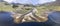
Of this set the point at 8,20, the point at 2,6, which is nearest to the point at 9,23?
the point at 8,20

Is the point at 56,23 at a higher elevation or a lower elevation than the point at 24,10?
lower

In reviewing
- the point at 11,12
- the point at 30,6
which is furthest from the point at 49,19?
the point at 11,12

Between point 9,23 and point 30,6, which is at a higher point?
point 30,6

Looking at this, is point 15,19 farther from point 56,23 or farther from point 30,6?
point 56,23

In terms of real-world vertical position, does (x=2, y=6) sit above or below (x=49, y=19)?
above

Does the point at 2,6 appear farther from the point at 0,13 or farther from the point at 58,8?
the point at 58,8

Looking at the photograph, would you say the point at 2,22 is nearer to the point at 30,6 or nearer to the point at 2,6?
the point at 2,6

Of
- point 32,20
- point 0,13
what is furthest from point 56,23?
point 0,13
